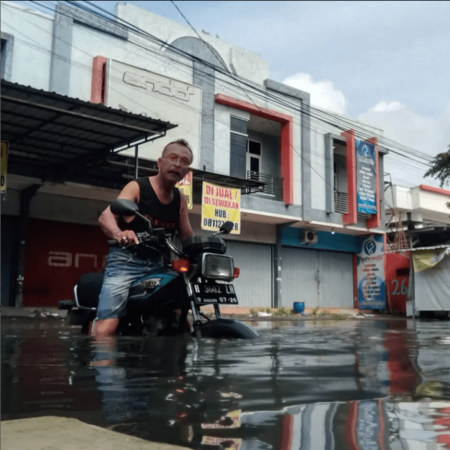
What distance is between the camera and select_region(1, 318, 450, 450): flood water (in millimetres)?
1525

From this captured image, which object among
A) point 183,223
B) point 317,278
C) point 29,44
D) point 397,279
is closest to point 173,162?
point 183,223

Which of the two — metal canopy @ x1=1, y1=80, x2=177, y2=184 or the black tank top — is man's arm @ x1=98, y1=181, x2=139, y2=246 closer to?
the black tank top

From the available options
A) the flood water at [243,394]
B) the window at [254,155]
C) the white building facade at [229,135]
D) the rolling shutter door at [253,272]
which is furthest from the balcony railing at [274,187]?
the flood water at [243,394]

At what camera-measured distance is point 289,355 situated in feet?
11.2

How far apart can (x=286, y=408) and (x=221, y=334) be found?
235cm

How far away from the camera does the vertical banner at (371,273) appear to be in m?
22.4

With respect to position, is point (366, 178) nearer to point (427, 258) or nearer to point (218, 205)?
point (427, 258)

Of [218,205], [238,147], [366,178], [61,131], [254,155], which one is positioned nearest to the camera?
[61,131]

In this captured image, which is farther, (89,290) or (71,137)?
(71,137)

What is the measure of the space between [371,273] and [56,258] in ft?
42.5

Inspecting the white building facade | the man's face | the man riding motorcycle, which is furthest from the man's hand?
the white building facade

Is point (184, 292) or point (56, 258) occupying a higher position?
point (56, 258)

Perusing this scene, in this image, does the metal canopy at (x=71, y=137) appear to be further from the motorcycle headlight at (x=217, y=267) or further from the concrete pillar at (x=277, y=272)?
the motorcycle headlight at (x=217, y=267)

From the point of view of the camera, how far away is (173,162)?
14.5ft
